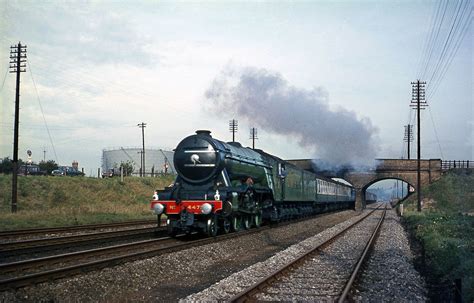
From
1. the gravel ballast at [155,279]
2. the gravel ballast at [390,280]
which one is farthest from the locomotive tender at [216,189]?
the gravel ballast at [390,280]

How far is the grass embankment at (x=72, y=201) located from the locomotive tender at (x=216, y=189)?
29.6ft

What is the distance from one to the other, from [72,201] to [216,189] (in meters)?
23.9

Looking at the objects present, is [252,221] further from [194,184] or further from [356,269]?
[356,269]

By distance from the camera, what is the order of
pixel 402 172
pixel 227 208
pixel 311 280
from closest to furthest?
pixel 311 280
pixel 227 208
pixel 402 172

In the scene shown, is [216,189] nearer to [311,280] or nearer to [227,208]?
[227,208]

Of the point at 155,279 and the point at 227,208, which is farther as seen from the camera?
the point at 227,208

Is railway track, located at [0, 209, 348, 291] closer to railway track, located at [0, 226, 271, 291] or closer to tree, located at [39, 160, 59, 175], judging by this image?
railway track, located at [0, 226, 271, 291]

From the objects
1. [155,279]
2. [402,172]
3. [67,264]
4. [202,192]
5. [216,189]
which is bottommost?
[155,279]

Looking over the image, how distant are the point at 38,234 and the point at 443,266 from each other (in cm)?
1405

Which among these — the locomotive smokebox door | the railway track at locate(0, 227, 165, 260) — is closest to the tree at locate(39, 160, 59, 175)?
the railway track at locate(0, 227, 165, 260)

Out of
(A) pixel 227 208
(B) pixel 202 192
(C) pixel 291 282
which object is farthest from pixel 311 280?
(B) pixel 202 192

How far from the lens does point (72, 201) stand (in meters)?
37.3

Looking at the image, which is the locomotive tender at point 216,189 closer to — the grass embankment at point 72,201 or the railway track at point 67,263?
the railway track at point 67,263

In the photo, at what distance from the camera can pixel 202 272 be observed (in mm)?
11125
